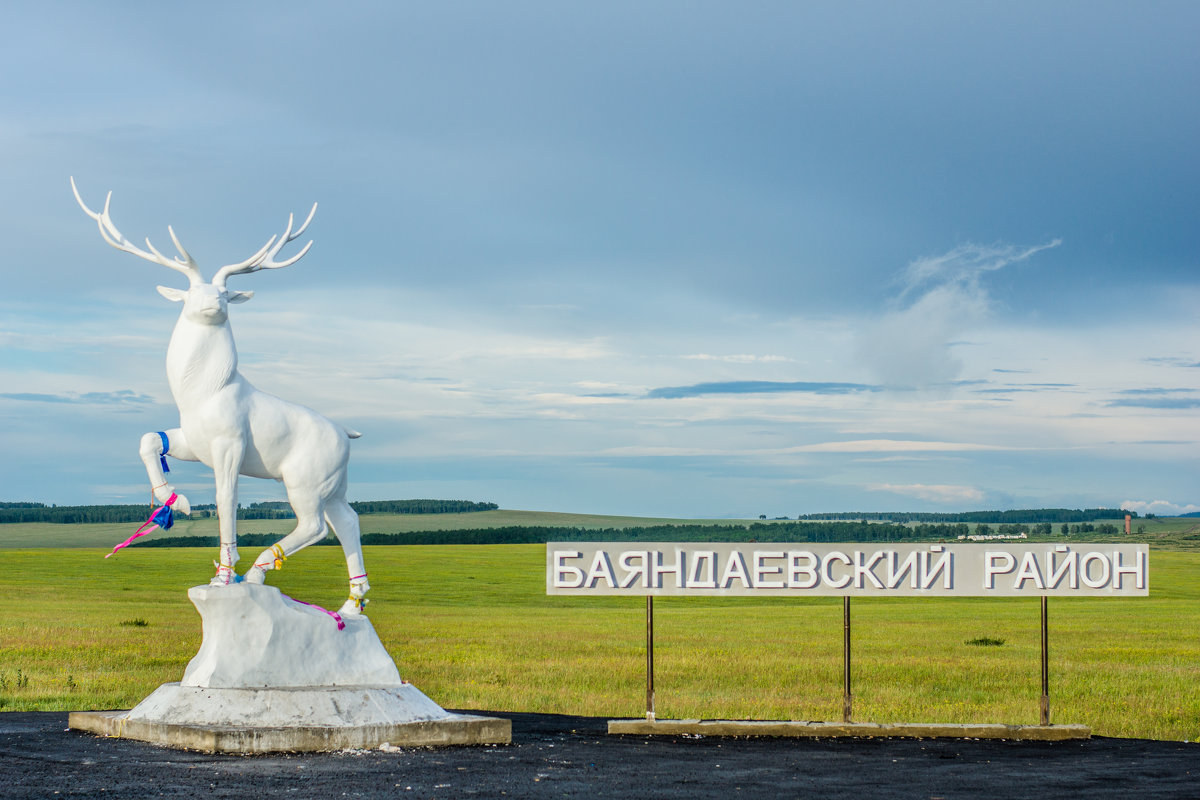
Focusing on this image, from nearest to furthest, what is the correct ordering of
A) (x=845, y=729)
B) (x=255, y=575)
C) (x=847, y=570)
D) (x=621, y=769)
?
(x=621, y=769) < (x=255, y=575) < (x=845, y=729) < (x=847, y=570)

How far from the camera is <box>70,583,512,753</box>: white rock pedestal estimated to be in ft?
48.1

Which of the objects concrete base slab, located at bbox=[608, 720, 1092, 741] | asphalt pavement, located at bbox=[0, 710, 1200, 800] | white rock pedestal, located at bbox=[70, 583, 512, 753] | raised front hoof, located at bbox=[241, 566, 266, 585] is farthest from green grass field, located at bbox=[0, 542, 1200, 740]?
raised front hoof, located at bbox=[241, 566, 266, 585]

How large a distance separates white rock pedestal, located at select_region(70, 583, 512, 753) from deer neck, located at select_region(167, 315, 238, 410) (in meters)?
2.36

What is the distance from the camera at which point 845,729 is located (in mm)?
17109

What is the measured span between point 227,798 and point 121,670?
19.1 metres

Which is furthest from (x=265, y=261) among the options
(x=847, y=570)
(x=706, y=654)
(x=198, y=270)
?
(x=706, y=654)

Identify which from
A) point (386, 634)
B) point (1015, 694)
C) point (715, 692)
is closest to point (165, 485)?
point (715, 692)

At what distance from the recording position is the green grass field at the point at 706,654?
24172 mm

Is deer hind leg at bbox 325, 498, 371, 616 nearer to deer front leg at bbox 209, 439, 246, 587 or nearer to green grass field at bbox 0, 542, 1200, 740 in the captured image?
deer front leg at bbox 209, 439, 246, 587

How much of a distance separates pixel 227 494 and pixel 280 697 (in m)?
2.56

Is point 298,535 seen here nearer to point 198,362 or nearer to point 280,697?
point 280,697

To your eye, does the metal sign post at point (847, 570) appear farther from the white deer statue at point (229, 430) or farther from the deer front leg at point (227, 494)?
the deer front leg at point (227, 494)

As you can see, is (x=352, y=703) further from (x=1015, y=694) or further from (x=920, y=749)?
(x=1015, y=694)

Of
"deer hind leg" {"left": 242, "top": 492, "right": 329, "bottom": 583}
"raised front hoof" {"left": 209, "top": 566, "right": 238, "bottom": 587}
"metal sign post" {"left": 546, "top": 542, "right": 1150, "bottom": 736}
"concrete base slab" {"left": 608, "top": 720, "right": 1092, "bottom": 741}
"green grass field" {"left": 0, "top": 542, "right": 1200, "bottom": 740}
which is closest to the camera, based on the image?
"raised front hoof" {"left": 209, "top": 566, "right": 238, "bottom": 587}
